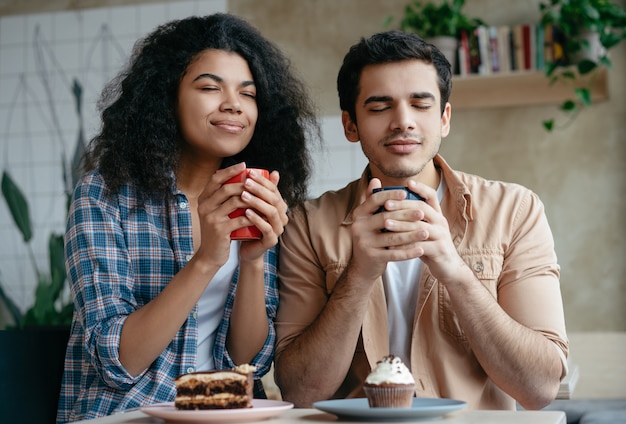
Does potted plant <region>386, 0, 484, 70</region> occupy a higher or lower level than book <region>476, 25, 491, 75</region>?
higher

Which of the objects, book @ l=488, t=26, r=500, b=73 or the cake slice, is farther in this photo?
book @ l=488, t=26, r=500, b=73

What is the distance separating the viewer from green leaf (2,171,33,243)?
4469 millimetres

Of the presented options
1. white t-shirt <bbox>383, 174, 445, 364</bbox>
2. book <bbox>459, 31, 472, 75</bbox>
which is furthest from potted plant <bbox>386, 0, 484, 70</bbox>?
white t-shirt <bbox>383, 174, 445, 364</bbox>

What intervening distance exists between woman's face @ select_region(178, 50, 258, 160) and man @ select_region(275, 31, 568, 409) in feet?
0.85

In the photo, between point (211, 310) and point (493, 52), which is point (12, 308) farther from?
point (211, 310)

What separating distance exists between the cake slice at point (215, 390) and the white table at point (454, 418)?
50mm

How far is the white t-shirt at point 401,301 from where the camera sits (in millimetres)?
1780

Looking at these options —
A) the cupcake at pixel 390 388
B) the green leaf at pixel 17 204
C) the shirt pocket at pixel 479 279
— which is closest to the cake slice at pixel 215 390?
the cupcake at pixel 390 388

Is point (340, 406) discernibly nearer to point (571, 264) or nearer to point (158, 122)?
point (158, 122)

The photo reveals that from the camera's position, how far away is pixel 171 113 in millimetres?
1863

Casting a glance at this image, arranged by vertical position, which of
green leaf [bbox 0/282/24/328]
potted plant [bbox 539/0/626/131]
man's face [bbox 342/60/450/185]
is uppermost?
potted plant [bbox 539/0/626/131]

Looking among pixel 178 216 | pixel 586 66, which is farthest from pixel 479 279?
pixel 586 66

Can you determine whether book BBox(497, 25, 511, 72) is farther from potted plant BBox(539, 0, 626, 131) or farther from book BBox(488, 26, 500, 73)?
potted plant BBox(539, 0, 626, 131)

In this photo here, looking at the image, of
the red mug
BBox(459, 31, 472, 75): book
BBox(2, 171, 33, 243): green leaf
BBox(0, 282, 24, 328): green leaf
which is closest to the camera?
the red mug
